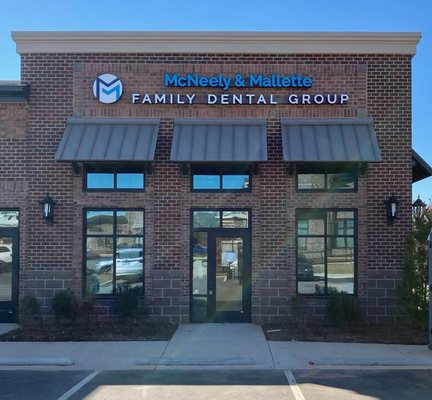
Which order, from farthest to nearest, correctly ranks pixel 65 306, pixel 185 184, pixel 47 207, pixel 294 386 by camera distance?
pixel 185 184 → pixel 47 207 → pixel 65 306 → pixel 294 386

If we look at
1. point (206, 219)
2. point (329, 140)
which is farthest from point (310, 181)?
point (206, 219)

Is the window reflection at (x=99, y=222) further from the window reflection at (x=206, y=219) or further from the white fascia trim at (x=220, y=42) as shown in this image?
the white fascia trim at (x=220, y=42)

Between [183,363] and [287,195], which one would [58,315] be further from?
[287,195]

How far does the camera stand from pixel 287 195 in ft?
39.1

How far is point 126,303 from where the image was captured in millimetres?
11367

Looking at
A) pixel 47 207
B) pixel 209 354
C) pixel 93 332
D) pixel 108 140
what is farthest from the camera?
pixel 47 207

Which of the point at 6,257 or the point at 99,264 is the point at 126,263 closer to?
the point at 99,264

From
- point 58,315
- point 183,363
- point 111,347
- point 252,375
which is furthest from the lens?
point 58,315

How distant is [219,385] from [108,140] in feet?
20.7

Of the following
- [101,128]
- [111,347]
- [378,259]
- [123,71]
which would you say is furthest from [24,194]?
[378,259]

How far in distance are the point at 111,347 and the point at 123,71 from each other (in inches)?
248

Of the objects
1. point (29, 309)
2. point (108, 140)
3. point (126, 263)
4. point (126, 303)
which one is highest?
point (108, 140)

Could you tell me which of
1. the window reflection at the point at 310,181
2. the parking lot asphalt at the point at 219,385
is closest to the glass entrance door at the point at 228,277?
the window reflection at the point at 310,181

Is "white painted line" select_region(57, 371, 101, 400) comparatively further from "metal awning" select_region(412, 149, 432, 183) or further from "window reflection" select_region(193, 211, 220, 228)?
"metal awning" select_region(412, 149, 432, 183)
